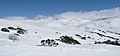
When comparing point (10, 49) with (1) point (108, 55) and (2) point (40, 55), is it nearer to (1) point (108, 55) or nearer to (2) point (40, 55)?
(2) point (40, 55)

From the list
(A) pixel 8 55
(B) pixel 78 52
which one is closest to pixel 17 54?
(A) pixel 8 55

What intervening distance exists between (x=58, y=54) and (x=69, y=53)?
0.84m

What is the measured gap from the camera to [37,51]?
687 inches

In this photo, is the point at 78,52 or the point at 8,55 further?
the point at 78,52

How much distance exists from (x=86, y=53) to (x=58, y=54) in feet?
6.49

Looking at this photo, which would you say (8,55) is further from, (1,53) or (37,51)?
(37,51)

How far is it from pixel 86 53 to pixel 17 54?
4.68 metres

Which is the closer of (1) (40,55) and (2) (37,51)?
(1) (40,55)

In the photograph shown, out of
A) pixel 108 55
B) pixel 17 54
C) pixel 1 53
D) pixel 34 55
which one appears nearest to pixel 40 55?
pixel 34 55

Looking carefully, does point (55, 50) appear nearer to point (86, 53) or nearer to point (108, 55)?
point (86, 53)

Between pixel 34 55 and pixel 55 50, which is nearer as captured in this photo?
pixel 34 55

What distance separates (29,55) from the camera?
16.1 meters

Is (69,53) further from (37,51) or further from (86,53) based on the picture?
(37,51)

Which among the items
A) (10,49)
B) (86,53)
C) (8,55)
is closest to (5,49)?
(10,49)
